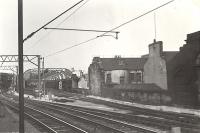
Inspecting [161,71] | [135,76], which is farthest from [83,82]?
[161,71]

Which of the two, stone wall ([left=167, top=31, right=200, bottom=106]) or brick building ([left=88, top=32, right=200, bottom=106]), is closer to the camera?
stone wall ([left=167, top=31, right=200, bottom=106])

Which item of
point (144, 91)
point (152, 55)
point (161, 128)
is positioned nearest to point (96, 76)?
point (152, 55)

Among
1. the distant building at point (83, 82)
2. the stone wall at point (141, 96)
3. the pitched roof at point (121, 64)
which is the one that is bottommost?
the stone wall at point (141, 96)

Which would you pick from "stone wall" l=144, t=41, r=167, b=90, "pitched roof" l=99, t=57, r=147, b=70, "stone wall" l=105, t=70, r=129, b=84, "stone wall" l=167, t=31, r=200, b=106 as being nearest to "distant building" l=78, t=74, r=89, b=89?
"pitched roof" l=99, t=57, r=147, b=70

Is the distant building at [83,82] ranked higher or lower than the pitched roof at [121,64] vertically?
lower

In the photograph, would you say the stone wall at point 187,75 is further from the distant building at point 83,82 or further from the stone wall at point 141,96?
the distant building at point 83,82

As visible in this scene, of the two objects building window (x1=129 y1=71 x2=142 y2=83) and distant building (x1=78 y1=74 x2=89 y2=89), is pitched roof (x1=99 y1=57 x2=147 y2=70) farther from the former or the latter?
distant building (x1=78 y1=74 x2=89 y2=89)

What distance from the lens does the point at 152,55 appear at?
47.5 meters

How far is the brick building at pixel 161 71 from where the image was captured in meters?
35.6

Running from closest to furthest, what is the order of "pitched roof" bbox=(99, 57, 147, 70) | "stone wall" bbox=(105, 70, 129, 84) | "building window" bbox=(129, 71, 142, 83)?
"stone wall" bbox=(105, 70, 129, 84), "pitched roof" bbox=(99, 57, 147, 70), "building window" bbox=(129, 71, 142, 83)

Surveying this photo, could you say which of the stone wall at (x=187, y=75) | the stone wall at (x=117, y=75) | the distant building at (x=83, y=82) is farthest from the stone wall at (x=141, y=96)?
the distant building at (x=83, y=82)

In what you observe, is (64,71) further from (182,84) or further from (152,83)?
(182,84)

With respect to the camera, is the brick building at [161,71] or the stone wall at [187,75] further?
the brick building at [161,71]

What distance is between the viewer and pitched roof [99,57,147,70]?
64.3 metres
